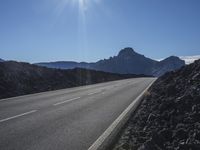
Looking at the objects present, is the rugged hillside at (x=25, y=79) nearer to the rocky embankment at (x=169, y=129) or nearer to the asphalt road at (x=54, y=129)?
the asphalt road at (x=54, y=129)

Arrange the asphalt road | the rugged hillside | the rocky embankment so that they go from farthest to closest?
the rugged hillside → the asphalt road → the rocky embankment

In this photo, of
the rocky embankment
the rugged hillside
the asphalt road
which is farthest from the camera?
the rugged hillside

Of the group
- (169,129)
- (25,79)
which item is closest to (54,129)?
(169,129)

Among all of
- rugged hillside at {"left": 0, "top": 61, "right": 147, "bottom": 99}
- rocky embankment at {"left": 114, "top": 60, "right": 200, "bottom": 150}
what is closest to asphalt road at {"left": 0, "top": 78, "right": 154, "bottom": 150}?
rocky embankment at {"left": 114, "top": 60, "right": 200, "bottom": 150}

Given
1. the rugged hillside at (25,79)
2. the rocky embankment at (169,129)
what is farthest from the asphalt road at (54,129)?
the rugged hillside at (25,79)

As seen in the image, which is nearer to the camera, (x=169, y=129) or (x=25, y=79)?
(x=169, y=129)

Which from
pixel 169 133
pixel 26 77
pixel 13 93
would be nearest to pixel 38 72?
pixel 26 77

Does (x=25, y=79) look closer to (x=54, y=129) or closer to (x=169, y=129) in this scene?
(x=54, y=129)

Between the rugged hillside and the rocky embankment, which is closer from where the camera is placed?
the rocky embankment

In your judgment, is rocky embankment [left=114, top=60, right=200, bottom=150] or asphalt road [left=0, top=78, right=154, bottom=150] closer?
rocky embankment [left=114, top=60, right=200, bottom=150]

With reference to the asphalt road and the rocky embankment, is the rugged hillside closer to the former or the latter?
the asphalt road

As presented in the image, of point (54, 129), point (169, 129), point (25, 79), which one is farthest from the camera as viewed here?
point (25, 79)

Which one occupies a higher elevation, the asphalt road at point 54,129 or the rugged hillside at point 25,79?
the rugged hillside at point 25,79

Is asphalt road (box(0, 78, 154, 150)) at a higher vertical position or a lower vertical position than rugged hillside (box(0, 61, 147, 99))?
lower
